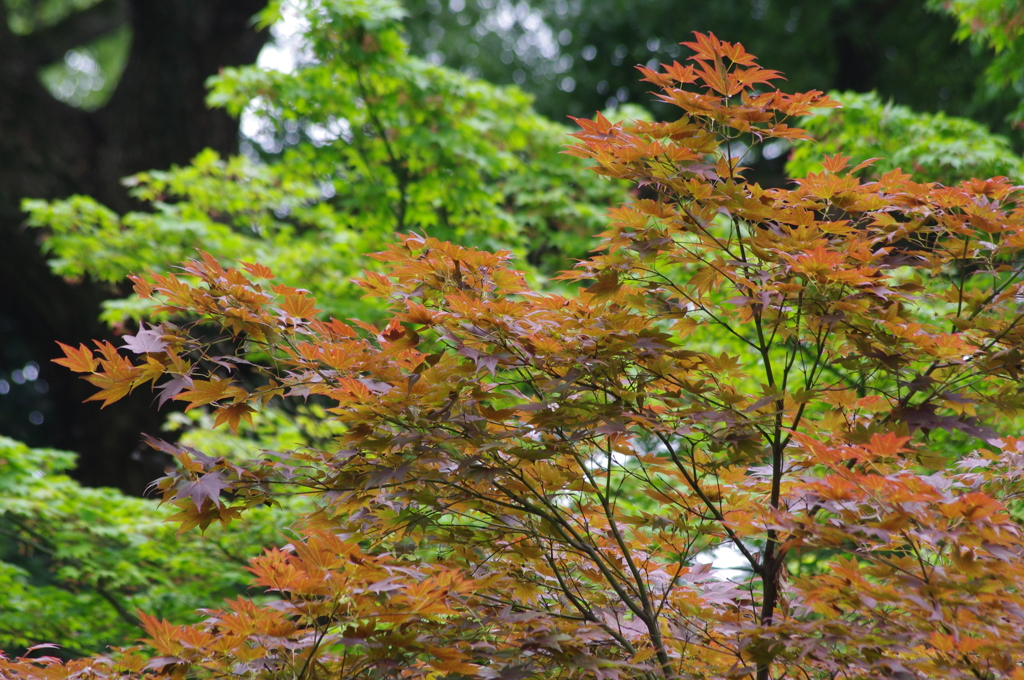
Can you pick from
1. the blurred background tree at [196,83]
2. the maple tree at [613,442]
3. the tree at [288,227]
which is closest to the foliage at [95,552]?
the tree at [288,227]

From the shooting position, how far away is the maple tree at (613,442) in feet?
5.32

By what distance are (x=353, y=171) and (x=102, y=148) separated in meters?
4.08

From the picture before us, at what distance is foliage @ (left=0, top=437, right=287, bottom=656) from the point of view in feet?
13.9

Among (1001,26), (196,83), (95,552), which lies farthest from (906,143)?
(196,83)

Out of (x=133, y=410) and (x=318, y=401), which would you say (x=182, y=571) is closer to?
(x=318, y=401)

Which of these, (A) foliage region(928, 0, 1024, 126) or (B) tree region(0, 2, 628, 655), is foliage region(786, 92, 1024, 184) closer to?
(A) foliage region(928, 0, 1024, 126)

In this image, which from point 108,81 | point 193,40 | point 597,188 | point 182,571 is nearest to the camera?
point 182,571

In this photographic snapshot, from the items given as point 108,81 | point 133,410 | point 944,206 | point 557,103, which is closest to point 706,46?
point 944,206

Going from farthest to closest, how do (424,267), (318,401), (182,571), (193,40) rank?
(193,40), (318,401), (182,571), (424,267)

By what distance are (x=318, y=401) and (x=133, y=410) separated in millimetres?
1849

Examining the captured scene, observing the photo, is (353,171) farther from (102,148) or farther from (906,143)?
(102,148)

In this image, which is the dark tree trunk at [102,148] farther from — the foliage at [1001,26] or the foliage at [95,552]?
the foliage at [1001,26]

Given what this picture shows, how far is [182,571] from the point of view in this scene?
4.72 meters

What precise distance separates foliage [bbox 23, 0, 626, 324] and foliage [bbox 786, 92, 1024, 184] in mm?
1620
